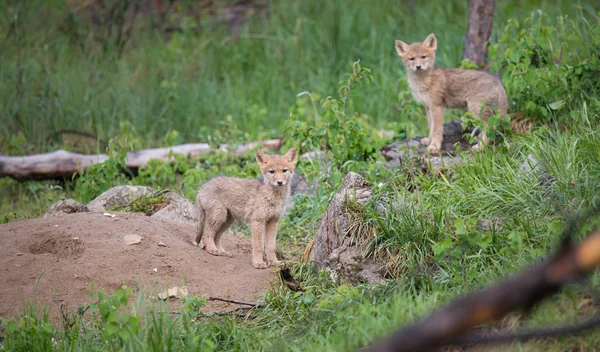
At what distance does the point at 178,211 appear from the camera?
7496mm

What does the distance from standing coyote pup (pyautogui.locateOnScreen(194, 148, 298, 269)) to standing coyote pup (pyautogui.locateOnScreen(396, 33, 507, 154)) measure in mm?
1908

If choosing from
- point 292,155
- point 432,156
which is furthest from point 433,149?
point 292,155

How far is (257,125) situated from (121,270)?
5865 mm

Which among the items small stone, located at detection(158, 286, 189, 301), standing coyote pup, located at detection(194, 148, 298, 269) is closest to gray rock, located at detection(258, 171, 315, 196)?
standing coyote pup, located at detection(194, 148, 298, 269)

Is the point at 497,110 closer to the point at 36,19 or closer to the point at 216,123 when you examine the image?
the point at 216,123

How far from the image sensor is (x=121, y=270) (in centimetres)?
556

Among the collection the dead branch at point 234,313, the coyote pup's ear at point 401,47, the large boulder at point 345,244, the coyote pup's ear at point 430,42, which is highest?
the coyote pup's ear at point 430,42

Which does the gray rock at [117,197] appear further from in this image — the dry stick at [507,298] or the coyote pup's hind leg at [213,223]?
the dry stick at [507,298]

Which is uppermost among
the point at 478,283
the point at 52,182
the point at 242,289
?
the point at 478,283

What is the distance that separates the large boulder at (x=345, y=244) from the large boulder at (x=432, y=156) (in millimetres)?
1110

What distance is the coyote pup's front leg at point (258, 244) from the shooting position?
243 inches

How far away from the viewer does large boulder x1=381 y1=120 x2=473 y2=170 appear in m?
6.91

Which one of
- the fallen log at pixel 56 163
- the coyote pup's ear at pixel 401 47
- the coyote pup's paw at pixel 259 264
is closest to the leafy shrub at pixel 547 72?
the coyote pup's ear at pixel 401 47

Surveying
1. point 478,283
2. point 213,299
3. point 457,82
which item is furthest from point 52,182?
point 478,283
